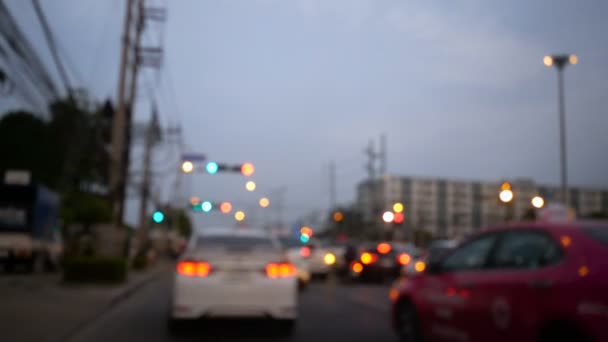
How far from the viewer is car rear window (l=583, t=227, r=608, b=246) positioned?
19.1 feet

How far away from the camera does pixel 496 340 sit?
6.36m

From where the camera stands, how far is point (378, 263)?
933 inches

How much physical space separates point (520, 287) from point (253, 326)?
6.28 metres

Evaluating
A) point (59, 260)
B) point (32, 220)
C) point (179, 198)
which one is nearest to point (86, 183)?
point (179, 198)

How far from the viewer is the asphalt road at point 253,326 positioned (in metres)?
10.1

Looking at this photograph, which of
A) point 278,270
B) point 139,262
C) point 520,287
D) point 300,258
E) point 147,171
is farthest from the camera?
point 147,171

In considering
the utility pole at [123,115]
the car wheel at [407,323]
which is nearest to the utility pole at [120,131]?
the utility pole at [123,115]

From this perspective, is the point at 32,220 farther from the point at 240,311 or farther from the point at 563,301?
the point at 563,301

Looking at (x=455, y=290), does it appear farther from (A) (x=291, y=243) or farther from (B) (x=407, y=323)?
(A) (x=291, y=243)

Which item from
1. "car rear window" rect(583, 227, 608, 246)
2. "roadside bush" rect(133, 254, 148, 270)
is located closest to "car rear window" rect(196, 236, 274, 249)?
"car rear window" rect(583, 227, 608, 246)

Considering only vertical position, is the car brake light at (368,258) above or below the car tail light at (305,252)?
below

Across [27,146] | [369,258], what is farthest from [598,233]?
[27,146]

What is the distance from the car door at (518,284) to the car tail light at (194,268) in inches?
171

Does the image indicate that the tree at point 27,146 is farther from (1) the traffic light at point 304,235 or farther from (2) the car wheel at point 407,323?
(2) the car wheel at point 407,323
